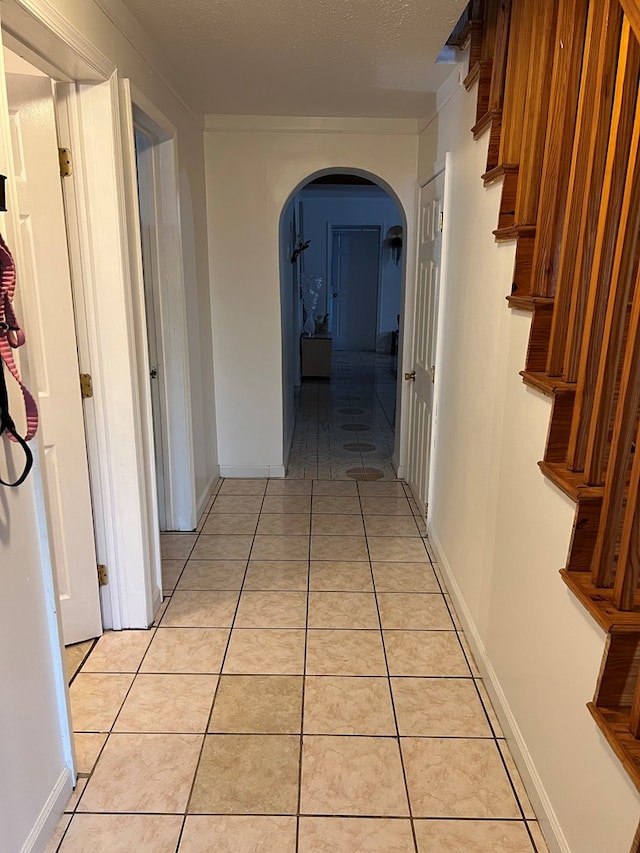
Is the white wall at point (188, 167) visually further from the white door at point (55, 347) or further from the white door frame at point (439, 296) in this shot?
the white door frame at point (439, 296)

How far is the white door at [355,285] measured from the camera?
34.2 feet

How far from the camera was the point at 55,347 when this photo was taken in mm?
2127

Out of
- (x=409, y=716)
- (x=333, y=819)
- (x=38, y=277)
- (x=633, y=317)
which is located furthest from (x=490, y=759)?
(x=38, y=277)

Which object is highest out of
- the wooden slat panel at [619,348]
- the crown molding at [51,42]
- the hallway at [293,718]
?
the crown molding at [51,42]

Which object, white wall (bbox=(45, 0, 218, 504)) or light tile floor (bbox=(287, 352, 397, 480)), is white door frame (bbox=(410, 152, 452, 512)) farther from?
white wall (bbox=(45, 0, 218, 504))

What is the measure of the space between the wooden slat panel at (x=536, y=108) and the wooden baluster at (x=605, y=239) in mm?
493

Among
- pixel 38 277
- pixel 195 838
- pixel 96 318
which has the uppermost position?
pixel 38 277

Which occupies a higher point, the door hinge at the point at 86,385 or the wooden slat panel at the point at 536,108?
the wooden slat panel at the point at 536,108

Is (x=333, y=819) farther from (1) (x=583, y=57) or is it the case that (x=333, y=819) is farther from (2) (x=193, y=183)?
(2) (x=193, y=183)

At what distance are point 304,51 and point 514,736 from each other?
2771 mm

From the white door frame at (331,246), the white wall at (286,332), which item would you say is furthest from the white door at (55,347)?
the white door frame at (331,246)

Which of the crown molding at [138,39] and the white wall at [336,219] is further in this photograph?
the white wall at [336,219]

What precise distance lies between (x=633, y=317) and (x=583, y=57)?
857 mm

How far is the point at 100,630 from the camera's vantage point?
96.8 inches
